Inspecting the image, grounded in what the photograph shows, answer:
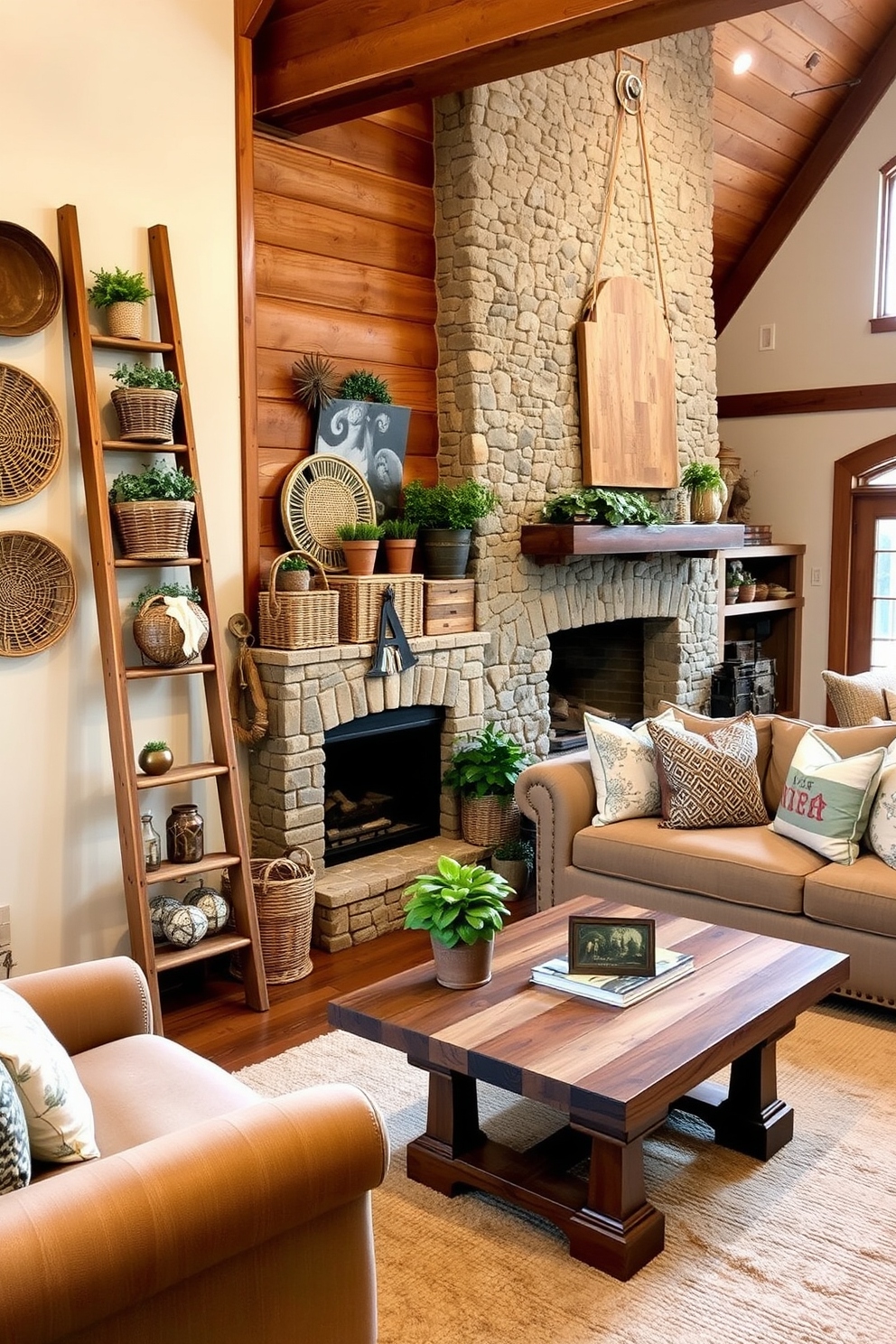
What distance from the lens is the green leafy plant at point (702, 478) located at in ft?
20.6

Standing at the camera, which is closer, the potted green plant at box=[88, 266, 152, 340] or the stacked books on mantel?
the stacked books on mantel

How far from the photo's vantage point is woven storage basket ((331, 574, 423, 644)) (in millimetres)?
4473

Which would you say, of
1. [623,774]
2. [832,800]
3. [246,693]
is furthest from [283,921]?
[832,800]

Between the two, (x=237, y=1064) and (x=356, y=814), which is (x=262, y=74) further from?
(x=237, y=1064)

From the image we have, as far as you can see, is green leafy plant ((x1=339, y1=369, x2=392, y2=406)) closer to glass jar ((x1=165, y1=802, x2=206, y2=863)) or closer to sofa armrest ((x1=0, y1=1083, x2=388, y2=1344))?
glass jar ((x1=165, y1=802, x2=206, y2=863))

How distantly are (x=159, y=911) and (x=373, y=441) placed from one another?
206cm

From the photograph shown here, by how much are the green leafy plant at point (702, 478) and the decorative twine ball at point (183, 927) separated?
3707 mm

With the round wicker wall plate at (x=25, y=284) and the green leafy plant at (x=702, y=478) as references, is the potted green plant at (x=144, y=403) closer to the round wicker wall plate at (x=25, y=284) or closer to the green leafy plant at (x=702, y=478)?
the round wicker wall plate at (x=25, y=284)

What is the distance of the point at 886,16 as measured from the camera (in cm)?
664

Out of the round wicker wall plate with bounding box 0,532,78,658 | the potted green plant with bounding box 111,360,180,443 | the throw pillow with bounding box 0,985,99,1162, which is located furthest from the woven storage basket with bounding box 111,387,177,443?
the throw pillow with bounding box 0,985,99,1162

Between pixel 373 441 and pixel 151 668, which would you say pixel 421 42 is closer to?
pixel 373 441

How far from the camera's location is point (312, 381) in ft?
14.8

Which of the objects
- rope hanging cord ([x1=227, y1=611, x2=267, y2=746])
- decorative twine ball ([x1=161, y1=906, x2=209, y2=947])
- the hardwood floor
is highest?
rope hanging cord ([x1=227, y1=611, x2=267, y2=746])

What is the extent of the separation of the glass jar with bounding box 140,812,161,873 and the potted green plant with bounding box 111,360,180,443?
4.08 feet
